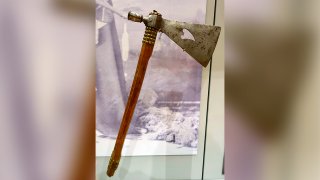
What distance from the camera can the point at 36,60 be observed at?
0.84m

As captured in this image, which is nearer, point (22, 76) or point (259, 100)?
point (22, 76)

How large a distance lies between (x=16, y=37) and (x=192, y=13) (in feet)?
1.42

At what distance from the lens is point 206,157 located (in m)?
0.99

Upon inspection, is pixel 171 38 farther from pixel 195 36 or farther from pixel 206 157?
pixel 206 157

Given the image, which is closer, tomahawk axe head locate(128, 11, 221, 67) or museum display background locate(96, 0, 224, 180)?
tomahawk axe head locate(128, 11, 221, 67)

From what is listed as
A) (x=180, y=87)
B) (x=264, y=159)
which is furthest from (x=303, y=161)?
(x=180, y=87)

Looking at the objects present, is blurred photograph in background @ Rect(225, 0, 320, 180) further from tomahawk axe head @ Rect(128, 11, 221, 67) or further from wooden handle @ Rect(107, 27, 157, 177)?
wooden handle @ Rect(107, 27, 157, 177)

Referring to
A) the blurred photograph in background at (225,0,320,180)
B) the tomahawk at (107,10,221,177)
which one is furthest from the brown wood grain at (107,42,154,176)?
the blurred photograph in background at (225,0,320,180)

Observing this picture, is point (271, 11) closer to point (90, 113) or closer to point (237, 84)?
point (237, 84)

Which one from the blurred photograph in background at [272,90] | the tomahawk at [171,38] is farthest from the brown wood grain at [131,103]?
the blurred photograph in background at [272,90]

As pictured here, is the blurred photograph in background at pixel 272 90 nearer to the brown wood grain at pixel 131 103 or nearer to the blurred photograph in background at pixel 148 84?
the blurred photograph in background at pixel 148 84

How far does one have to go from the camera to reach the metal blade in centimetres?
86

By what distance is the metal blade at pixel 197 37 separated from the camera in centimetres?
86

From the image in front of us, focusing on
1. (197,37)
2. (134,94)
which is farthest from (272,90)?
(134,94)
